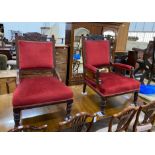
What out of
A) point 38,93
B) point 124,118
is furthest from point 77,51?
point 124,118

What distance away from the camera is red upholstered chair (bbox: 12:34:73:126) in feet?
4.99

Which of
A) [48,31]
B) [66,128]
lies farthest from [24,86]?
[48,31]

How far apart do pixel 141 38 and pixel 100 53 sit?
3320mm

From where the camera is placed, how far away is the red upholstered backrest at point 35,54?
6.34 ft

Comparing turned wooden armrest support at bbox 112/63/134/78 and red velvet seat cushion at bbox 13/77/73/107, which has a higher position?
turned wooden armrest support at bbox 112/63/134/78

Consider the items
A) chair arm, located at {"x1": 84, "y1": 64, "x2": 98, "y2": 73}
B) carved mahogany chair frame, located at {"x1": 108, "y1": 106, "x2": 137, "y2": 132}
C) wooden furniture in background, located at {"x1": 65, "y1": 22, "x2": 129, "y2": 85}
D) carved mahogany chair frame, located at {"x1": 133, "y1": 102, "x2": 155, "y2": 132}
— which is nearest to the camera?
carved mahogany chair frame, located at {"x1": 108, "y1": 106, "x2": 137, "y2": 132}

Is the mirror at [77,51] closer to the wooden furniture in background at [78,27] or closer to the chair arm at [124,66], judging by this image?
the wooden furniture in background at [78,27]

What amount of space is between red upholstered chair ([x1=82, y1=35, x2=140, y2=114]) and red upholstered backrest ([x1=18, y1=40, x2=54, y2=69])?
559 mm

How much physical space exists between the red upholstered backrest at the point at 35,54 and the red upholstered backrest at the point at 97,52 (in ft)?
1.92

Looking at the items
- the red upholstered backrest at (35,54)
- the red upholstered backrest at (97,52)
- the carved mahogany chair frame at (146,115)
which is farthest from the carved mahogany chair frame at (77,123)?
the red upholstered backrest at (97,52)

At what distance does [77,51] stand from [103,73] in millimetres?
1035

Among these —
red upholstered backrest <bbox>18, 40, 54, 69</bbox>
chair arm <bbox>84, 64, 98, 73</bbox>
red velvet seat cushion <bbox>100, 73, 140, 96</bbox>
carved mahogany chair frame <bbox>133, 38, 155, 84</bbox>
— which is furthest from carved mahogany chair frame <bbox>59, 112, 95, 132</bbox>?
carved mahogany chair frame <bbox>133, 38, 155, 84</bbox>

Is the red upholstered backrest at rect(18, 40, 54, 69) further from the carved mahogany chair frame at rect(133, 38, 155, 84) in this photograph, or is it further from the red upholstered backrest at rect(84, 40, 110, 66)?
the carved mahogany chair frame at rect(133, 38, 155, 84)

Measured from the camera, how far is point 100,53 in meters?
2.48
